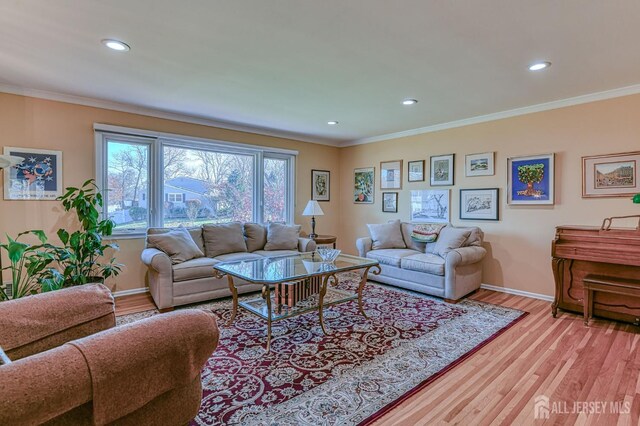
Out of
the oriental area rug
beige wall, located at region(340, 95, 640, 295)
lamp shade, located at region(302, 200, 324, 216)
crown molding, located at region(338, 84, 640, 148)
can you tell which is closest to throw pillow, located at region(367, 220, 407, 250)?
beige wall, located at region(340, 95, 640, 295)

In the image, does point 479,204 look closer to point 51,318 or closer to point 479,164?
point 479,164

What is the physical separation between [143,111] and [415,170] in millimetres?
4097

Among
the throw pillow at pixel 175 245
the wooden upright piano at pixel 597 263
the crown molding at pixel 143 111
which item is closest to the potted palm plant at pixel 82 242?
the throw pillow at pixel 175 245

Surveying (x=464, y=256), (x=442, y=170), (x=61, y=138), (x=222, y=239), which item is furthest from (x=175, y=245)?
(x=442, y=170)

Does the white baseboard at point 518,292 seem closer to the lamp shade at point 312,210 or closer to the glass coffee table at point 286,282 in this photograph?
the glass coffee table at point 286,282

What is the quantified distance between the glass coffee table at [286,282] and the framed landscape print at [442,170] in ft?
7.44

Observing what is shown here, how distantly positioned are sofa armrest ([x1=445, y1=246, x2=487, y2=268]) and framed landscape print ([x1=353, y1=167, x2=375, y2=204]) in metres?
2.29

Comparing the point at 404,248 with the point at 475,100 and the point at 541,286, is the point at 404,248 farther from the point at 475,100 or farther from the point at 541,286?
the point at 475,100

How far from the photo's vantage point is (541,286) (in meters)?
3.98

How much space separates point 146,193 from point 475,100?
4.33 m

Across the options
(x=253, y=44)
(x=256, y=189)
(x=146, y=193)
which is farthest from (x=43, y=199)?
(x=253, y=44)

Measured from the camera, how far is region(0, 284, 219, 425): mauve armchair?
0.90 meters

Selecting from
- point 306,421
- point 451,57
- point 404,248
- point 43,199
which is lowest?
point 306,421

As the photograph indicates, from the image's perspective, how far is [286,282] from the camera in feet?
8.89
